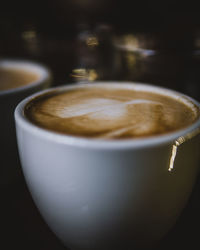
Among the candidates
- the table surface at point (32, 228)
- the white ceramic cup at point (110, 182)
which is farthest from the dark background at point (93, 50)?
the white ceramic cup at point (110, 182)

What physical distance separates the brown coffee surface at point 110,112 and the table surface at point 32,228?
24cm

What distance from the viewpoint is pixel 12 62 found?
95 cm

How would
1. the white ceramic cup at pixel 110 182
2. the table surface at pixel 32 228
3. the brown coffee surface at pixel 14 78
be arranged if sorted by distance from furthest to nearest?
the brown coffee surface at pixel 14 78
the table surface at pixel 32 228
the white ceramic cup at pixel 110 182

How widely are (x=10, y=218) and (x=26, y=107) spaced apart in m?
0.26

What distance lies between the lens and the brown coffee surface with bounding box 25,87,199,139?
439 mm

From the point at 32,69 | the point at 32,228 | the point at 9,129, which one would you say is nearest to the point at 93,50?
the point at 32,69

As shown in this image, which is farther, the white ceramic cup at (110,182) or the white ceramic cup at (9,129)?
the white ceramic cup at (9,129)

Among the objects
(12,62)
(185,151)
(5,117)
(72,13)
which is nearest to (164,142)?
(185,151)

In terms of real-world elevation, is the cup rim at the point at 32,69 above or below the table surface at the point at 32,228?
above

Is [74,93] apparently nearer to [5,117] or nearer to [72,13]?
[5,117]

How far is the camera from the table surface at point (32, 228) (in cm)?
53

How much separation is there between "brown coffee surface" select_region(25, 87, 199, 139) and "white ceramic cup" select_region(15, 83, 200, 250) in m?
0.05

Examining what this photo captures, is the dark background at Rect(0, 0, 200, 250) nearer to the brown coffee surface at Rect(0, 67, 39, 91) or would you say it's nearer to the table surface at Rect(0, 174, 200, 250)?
the table surface at Rect(0, 174, 200, 250)

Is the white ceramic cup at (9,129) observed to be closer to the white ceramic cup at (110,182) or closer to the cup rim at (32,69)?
the cup rim at (32,69)
